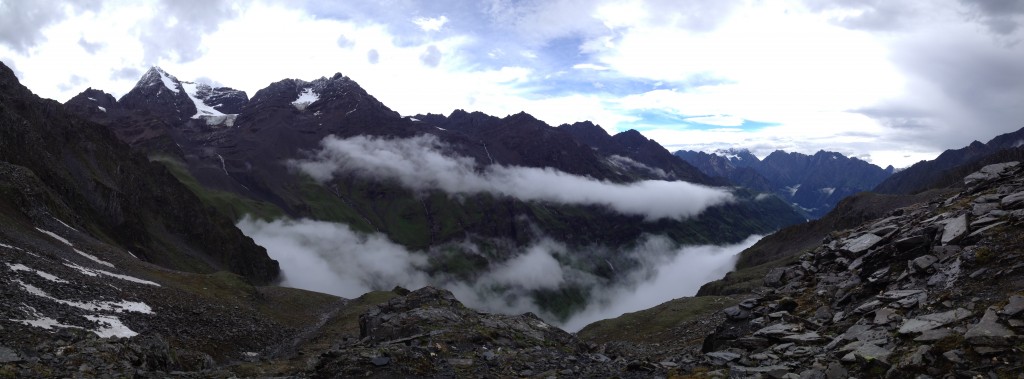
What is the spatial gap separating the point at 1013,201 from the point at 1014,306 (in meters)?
11.9

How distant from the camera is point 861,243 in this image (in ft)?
104

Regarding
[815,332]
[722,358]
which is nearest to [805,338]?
[815,332]

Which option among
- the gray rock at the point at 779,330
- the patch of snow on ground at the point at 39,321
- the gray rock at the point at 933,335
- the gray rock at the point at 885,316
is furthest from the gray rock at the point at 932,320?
the patch of snow on ground at the point at 39,321

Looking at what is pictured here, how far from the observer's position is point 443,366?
25609 millimetres

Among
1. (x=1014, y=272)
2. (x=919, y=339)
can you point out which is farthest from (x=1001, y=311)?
(x=1014, y=272)

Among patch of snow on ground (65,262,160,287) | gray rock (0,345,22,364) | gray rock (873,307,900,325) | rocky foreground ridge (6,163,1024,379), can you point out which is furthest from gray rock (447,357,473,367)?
patch of snow on ground (65,262,160,287)

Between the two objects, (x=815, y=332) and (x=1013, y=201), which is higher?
Result: (x=1013, y=201)

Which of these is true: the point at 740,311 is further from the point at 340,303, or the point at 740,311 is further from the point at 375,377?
the point at 340,303

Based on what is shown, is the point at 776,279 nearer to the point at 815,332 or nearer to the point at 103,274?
the point at 815,332

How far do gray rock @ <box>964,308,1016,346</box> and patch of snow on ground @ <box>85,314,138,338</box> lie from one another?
5101cm

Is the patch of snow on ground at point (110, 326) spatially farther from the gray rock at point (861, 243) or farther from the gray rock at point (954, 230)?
the gray rock at point (954, 230)

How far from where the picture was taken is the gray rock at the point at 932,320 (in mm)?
19156

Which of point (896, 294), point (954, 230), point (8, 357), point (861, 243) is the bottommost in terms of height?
point (896, 294)

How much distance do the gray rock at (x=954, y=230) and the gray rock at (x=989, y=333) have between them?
8.64 m
